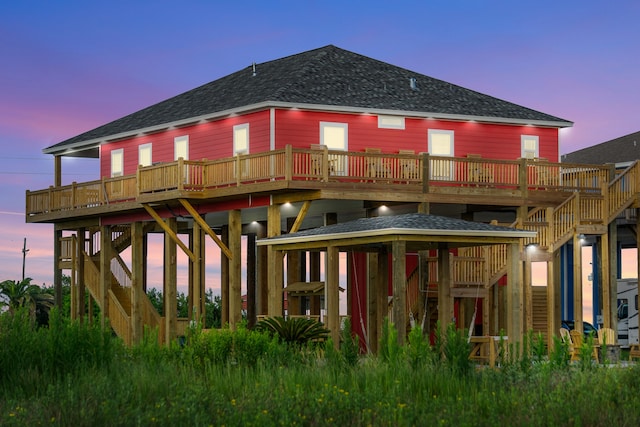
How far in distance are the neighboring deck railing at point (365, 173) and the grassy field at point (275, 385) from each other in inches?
466

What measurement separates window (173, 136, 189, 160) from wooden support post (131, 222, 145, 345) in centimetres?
310

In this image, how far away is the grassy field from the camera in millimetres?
18438

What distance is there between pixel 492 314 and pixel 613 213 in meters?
6.26

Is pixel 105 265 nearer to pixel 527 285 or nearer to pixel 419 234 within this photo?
pixel 527 285

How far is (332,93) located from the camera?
42.8 meters

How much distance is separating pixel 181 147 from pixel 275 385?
25487 millimetres

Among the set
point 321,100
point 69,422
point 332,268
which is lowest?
point 69,422

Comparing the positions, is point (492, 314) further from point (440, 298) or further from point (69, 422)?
Result: point (69, 422)

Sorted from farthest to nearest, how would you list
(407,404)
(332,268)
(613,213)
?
(613,213) < (332,268) < (407,404)

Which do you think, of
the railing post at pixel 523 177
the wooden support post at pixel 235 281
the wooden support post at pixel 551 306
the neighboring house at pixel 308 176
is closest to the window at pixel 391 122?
the neighboring house at pixel 308 176

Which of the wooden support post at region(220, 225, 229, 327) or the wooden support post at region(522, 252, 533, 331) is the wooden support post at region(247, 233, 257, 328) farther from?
the wooden support post at region(522, 252, 533, 331)

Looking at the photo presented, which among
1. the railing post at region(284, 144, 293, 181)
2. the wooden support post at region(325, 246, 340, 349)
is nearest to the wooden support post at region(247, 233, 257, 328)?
the railing post at region(284, 144, 293, 181)

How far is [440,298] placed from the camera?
108 ft

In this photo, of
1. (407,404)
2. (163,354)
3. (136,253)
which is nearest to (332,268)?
(163,354)
